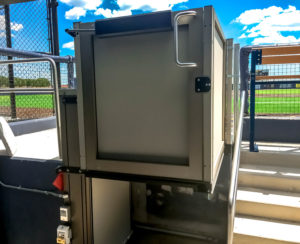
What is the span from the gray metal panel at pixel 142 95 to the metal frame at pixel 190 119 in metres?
0.04

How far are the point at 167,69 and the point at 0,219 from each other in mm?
2113

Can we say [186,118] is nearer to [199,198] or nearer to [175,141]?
[175,141]

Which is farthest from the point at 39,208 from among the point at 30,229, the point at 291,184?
the point at 291,184

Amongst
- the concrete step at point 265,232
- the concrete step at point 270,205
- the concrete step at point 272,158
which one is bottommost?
the concrete step at point 265,232

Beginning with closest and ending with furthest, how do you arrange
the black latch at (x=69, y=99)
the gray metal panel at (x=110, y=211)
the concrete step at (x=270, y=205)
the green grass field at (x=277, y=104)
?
1. the black latch at (x=69, y=99)
2. the gray metal panel at (x=110, y=211)
3. the concrete step at (x=270, y=205)
4. the green grass field at (x=277, y=104)

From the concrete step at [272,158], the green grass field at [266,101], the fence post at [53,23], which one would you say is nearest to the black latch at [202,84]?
the concrete step at [272,158]

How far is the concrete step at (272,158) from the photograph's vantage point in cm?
268

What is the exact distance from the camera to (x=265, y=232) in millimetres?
2012

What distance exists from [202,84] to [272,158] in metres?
2.01

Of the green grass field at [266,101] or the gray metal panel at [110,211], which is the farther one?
Answer: the green grass field at [266,101]

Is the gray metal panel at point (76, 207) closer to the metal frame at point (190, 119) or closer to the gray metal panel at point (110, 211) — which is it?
the gray metal panel at point (110, 211)

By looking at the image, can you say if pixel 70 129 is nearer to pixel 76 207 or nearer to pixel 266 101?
pixel 76 207

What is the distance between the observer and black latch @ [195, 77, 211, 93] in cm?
113

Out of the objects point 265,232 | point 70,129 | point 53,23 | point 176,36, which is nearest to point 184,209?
point 265,232
